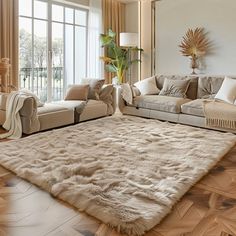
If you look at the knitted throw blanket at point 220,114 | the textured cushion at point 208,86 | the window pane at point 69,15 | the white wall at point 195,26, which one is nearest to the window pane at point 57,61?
the window pane at point 69,15

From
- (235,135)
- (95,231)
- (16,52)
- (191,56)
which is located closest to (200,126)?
(235,135)

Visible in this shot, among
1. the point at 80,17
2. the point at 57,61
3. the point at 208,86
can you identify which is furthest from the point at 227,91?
the point at 80,17

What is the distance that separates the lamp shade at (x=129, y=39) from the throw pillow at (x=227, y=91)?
222 centimetres

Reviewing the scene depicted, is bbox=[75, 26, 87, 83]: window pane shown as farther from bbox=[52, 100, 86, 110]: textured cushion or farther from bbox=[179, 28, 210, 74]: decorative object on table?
bbox=[179, 28, 210, 74]: decorative object on table

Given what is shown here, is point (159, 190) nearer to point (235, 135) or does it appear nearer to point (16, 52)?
point (235, 135)

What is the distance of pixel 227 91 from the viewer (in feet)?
13.7

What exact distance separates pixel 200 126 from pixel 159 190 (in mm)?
2330

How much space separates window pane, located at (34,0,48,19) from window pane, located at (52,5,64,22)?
18cm

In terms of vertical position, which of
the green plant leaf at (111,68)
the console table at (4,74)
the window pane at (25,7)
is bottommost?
the console table at (4,74)

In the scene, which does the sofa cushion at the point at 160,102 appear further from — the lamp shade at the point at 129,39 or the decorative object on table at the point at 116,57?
the lamp shade at the point at 129,39

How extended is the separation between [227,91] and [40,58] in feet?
11.3

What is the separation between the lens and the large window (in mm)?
4887

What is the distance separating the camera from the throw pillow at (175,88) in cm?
475

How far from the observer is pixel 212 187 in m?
2.22
